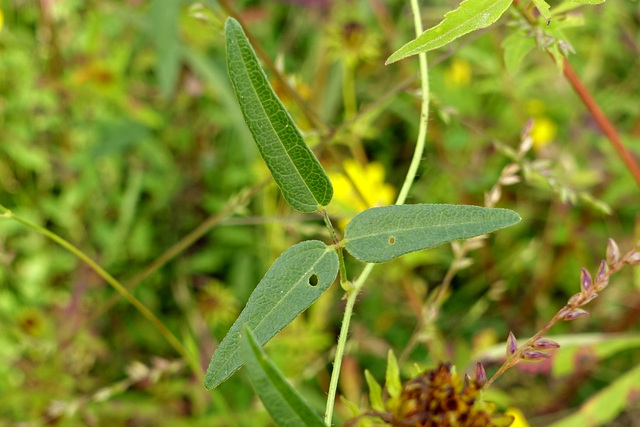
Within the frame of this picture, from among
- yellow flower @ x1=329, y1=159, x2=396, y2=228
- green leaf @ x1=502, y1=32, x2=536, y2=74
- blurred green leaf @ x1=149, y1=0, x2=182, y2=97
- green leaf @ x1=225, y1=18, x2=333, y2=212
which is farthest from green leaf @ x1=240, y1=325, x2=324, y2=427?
yellow flower @ x1=329, y1=159, x2=396, y2=228

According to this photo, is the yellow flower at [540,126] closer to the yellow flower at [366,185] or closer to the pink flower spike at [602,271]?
the yellow flower at [366,185]

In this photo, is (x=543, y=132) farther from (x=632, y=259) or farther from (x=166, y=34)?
(x=632, y=259)

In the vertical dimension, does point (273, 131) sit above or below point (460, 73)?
above

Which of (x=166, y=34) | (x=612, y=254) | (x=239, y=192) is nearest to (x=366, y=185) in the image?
(x=239, y=192)

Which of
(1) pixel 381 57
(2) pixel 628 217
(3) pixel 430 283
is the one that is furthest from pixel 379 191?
(2) pixel 628 217

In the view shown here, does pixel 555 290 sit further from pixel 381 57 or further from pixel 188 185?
pixel 188 185

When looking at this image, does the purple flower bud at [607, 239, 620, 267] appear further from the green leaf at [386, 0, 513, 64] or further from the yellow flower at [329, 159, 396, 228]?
the yellow flower at [329, 159, 396, 228]

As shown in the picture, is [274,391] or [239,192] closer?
[274,391]
